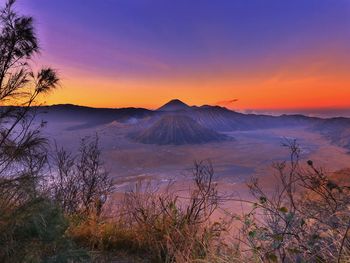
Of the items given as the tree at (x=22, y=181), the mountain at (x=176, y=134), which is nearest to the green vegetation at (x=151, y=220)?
the tree at (x=22, y=181)

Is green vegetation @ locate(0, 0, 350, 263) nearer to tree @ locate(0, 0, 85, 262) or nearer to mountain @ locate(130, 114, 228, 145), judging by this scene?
tree @ locate(0, 0, 85, 262)

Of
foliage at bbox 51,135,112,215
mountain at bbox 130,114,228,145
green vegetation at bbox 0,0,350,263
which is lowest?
mountain at bbox 130,114,228,145

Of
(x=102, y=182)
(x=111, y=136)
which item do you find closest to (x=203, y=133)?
(x=111, y=136)

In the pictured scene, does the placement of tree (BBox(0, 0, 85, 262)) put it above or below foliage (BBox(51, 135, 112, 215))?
above

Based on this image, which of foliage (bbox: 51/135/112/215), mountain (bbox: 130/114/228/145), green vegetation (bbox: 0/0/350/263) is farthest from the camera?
mountain (bbox: 130/114/228/145)

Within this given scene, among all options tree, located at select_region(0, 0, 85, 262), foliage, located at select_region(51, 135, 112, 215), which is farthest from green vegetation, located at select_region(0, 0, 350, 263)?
foliage, located at select_region(51, 135, 112, 215)

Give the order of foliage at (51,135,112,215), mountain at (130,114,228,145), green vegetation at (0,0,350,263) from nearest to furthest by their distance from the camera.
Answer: green vegetation at (0,0,350,263), foliage at (51,135,112,215), mountain at (130,114,228,145)

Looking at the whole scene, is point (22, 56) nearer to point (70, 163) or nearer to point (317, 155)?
point (70, 163)
